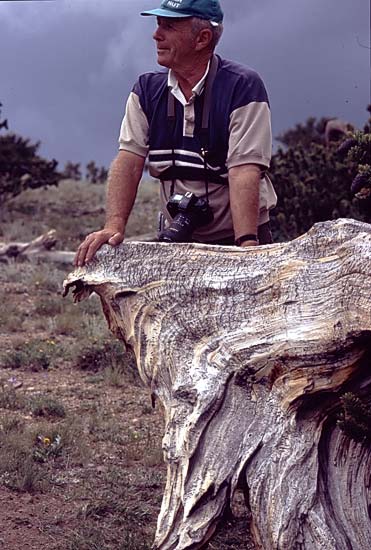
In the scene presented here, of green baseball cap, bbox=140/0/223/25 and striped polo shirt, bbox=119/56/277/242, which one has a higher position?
green baseball cap, bbox=140/0/223/25

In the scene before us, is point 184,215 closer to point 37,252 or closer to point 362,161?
point 362,161

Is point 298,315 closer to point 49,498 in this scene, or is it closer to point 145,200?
point 49,498

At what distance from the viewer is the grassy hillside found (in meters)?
4.58

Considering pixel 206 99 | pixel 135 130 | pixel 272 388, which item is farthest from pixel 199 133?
pixel 272 388

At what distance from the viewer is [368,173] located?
13.0 feet

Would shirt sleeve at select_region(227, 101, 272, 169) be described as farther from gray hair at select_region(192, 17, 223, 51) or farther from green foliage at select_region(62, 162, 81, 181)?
green foliage at select_region(62, 162, 81, 181)

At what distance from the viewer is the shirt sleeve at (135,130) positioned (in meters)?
4.30

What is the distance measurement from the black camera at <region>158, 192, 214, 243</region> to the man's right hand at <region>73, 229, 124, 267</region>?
0.36 meters

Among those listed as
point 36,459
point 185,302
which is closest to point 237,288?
point 185,302

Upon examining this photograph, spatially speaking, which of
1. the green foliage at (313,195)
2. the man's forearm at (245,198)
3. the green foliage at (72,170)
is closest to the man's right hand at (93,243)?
the man's forearm at (245,198)

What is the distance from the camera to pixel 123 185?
167 inches

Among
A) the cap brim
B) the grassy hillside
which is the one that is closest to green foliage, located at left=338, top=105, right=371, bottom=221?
the cap brim

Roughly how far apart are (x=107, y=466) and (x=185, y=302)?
2.20 metres

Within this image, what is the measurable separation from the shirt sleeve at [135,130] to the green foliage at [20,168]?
534 inches
